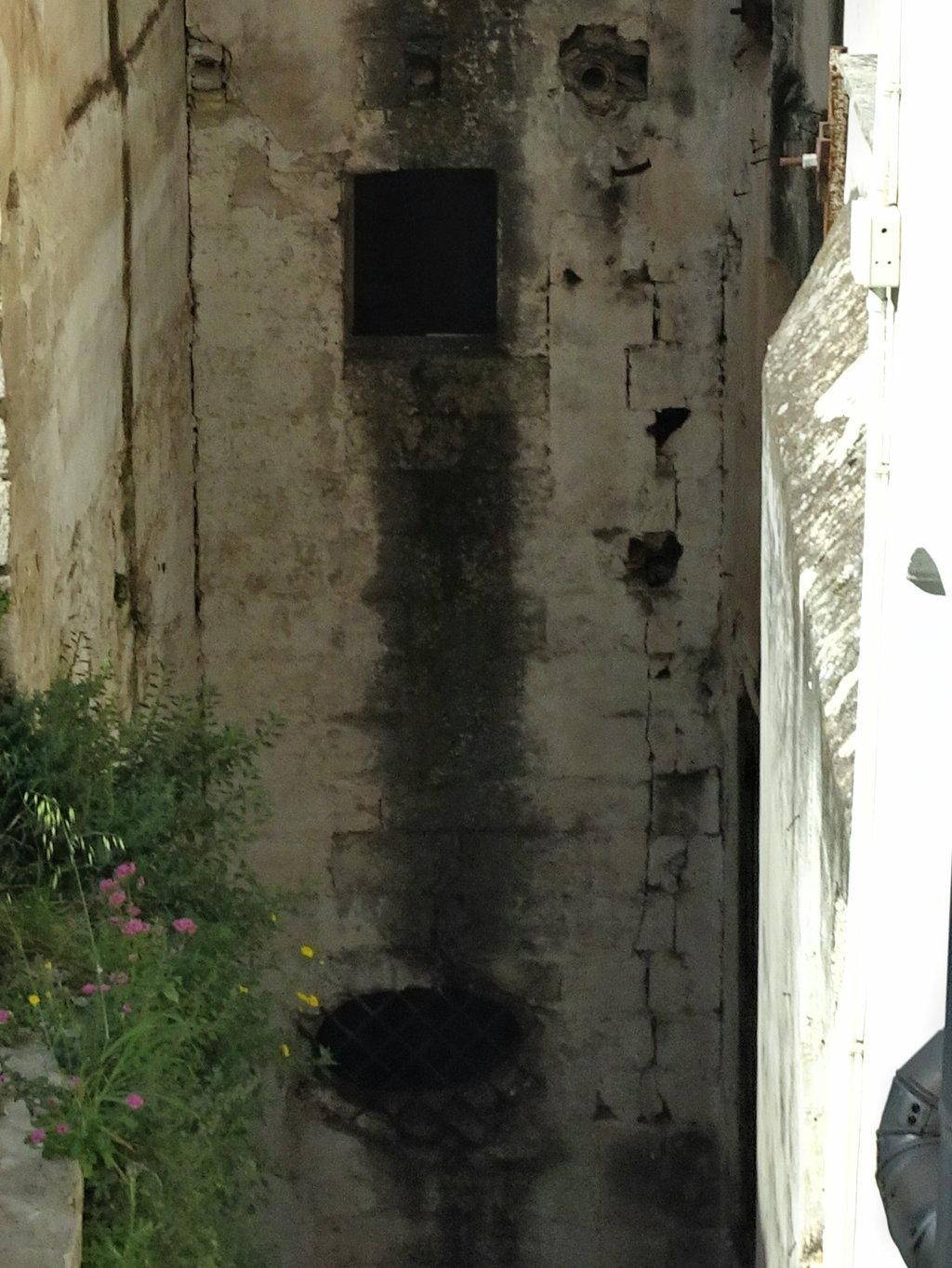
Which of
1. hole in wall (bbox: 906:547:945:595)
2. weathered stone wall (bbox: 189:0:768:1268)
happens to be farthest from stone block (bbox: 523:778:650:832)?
hole in wall (bbox: 906:547:945:595)

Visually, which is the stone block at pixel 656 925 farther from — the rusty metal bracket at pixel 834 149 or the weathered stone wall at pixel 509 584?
the rusty metal bracket at pixel 834 149

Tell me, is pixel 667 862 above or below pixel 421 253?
below

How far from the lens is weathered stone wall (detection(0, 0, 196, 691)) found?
450cm

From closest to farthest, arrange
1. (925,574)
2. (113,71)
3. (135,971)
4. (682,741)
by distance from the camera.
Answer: (925,574) < (135,971) < (113,71) < (682,741)

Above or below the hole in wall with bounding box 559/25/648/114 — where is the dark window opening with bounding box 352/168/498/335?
below

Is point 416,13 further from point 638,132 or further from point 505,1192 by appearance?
point 505,1192

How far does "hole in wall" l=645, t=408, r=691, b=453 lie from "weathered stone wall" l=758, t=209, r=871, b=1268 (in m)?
3.01

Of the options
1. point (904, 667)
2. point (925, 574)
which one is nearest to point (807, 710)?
point (904, 667)

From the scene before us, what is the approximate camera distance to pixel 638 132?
23.7 ft

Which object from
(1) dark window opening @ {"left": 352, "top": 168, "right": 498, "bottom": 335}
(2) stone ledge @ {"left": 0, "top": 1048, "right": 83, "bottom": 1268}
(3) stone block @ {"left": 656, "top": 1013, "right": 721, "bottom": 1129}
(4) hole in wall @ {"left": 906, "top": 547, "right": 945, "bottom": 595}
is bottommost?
(3) stone block @ {"left": 656, "top": 1013, "right": 721, "bottom": 1129}

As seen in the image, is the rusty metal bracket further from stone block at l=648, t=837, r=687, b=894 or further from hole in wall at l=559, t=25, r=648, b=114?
stone block at l=648, t=837, r=687, b=894

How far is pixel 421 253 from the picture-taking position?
8.12m

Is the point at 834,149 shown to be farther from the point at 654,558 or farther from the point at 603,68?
the point at 654,558

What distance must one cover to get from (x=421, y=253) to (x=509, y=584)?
4.99 ft
